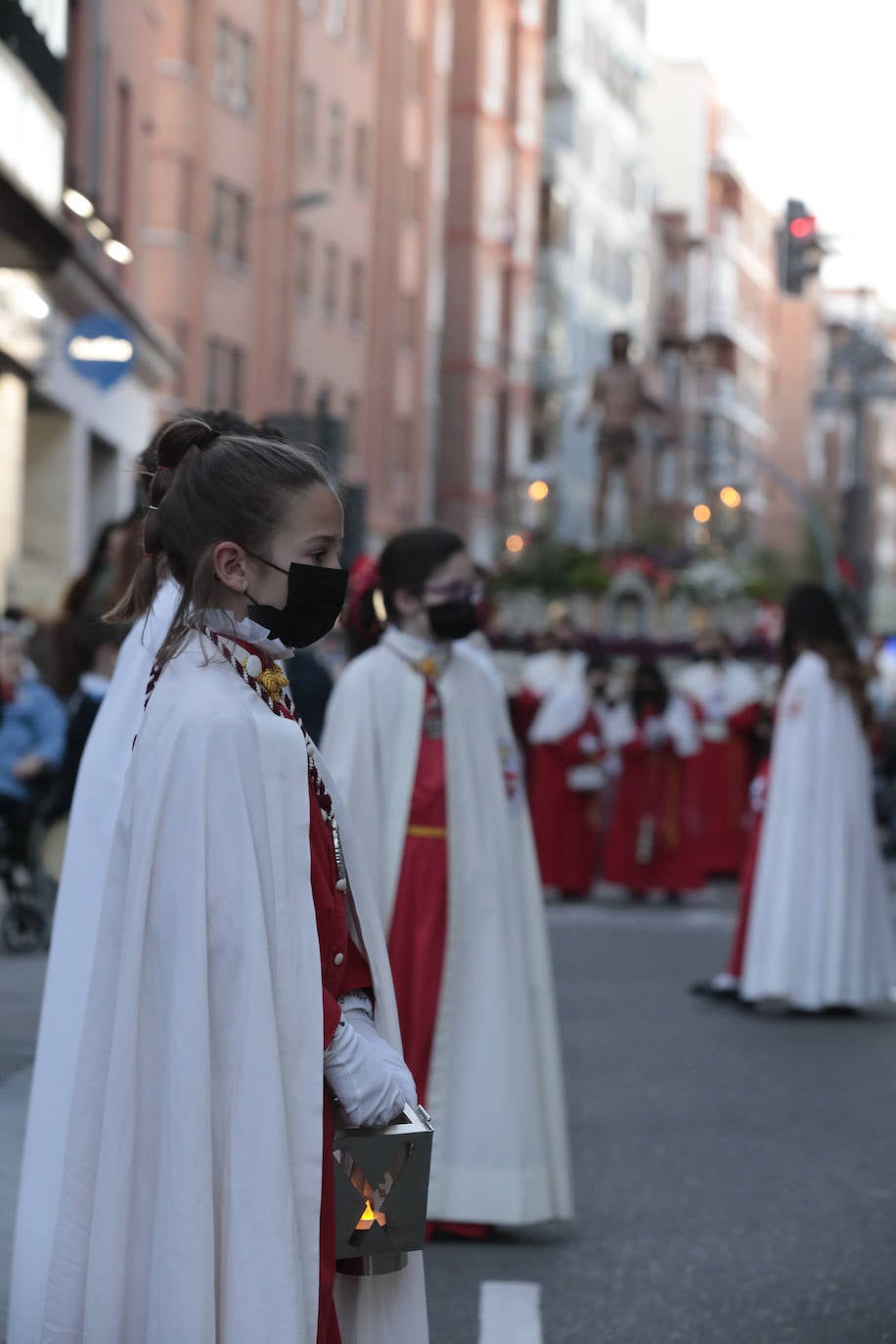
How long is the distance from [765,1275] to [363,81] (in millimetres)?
47785

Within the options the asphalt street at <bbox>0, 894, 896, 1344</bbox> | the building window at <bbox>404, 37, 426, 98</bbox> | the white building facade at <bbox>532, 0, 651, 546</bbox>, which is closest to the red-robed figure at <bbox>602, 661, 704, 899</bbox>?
the asphalt street at <bbox>0, 894, 896, 1344</bbox>

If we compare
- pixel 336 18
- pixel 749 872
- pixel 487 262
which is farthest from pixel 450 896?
pixel 487 262

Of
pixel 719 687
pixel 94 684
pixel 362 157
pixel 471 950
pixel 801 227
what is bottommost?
pixel 471 950

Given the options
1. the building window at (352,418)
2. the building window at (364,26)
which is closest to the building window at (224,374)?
Result: the building window at (352,418)

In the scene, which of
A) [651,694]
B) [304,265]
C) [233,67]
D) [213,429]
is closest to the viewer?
[213,429]

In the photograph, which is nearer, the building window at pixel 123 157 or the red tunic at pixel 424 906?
the red tunic at pixel 424 906

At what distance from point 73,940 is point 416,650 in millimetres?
2628

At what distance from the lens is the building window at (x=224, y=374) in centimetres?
4438

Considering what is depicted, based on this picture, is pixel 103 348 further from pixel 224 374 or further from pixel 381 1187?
pixel 224 374

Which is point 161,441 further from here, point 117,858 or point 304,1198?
point 304,1198

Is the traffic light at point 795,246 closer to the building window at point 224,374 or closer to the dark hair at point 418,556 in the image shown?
the dark hair at point 418,556

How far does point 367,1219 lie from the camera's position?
347 cm

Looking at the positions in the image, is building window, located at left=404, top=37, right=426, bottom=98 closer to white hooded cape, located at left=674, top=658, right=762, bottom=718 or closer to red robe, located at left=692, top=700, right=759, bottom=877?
white hooded cape, located at left=674, top=658, right=762, bottom=718

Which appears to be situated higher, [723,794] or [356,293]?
[356,293]
